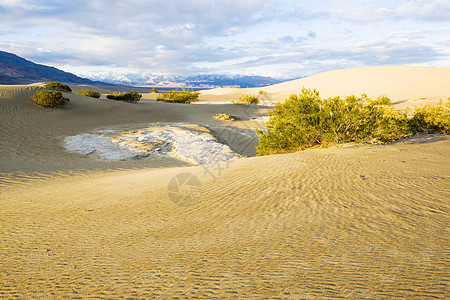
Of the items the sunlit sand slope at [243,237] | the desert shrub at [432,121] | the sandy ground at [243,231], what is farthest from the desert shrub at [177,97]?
the sunlit sand slope at [243,237]


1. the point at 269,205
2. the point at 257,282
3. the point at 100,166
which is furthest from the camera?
the point at 100,166

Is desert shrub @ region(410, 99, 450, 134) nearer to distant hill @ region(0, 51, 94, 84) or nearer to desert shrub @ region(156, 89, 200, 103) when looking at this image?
desert shrub @ region(156, 89, 200, 103)

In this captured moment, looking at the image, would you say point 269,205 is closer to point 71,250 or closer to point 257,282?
point 257,282

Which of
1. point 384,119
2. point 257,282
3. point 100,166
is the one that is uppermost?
point 384,119

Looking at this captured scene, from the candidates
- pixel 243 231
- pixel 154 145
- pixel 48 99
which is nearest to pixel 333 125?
pixel 243 231

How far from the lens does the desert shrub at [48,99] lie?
19.7 m

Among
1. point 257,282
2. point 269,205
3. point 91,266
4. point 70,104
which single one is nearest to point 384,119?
point 269,205

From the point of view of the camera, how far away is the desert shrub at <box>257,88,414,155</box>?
29.0 ft

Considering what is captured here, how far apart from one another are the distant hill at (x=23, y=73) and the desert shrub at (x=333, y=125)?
423ft

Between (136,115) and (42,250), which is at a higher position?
(136,115)

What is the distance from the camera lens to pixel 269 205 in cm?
408

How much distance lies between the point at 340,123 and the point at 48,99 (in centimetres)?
2003

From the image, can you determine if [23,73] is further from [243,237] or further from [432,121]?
[243,237]

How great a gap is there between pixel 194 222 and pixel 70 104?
22.2 metres
